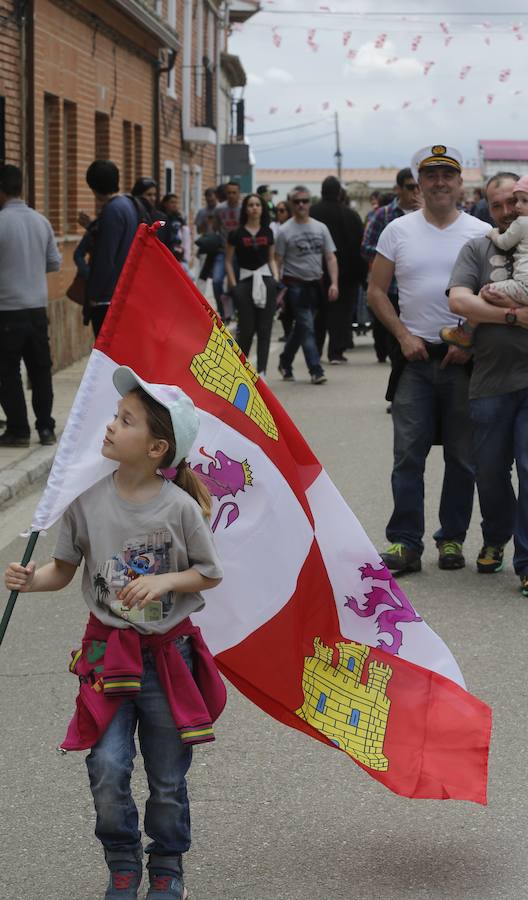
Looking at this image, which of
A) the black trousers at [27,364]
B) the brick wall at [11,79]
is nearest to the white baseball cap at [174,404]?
the black trousers at [27,364]

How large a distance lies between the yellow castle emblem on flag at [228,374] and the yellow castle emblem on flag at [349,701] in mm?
665

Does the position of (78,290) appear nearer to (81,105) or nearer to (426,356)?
(426,356)

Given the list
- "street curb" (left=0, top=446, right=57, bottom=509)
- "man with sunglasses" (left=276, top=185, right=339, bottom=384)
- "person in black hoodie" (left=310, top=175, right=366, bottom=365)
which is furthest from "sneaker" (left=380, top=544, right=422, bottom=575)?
"person in black hoodie" (left=310, top=175, right=366, bottom=365)

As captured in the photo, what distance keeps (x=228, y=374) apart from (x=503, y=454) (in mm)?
3328

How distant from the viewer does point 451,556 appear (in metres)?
7.69

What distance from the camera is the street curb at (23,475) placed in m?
9.51

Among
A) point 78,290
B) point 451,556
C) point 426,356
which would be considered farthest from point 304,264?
point 426,356

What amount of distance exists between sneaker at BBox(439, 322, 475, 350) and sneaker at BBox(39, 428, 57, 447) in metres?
4.66

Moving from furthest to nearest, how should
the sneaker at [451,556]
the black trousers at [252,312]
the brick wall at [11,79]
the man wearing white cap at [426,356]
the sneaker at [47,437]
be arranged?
the brick wall at [11,79]
the black trousers at [252,312]
the sneaker at [47,437]
the sneaker at [451,556]
the man wearing white cap at [426,356]

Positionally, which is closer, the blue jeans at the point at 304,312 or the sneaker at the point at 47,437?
the sneaker at the point at 47,437

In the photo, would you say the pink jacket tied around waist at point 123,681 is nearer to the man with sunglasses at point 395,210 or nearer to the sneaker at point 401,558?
the sneaker at point 401,558

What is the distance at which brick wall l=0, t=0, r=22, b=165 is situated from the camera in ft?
53.1

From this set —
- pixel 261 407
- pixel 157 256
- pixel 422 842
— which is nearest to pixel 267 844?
pixel 422 842

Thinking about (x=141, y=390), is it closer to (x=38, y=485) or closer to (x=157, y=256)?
(x=157, y=256)
